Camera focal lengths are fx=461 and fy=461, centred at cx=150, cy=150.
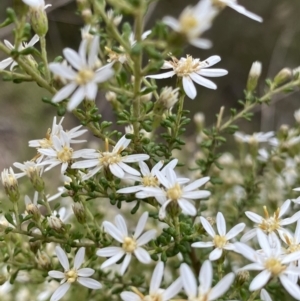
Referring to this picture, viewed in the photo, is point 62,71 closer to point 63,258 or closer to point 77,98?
point 77,98

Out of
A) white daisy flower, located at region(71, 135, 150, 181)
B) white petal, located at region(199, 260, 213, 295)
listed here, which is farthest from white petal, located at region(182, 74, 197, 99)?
white petal, located at region(199, 260, 213, 295)

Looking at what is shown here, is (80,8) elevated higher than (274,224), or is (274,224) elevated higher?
(80,8)

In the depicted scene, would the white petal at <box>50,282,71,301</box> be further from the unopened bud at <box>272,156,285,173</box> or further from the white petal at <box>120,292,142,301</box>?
the unopened bud at <box>272,156,285,173</box>

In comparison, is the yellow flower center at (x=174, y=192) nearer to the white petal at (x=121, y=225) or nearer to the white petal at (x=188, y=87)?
the white petal at (x=121, y=225)

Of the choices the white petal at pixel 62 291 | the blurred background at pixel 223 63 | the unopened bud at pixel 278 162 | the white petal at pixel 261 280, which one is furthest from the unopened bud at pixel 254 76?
the blurred background at pixel 223 63

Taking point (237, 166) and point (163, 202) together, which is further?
point (237, 166)

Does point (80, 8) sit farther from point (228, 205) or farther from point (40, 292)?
point (40, 292)

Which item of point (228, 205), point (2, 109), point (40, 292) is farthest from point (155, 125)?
point (2, 109)
